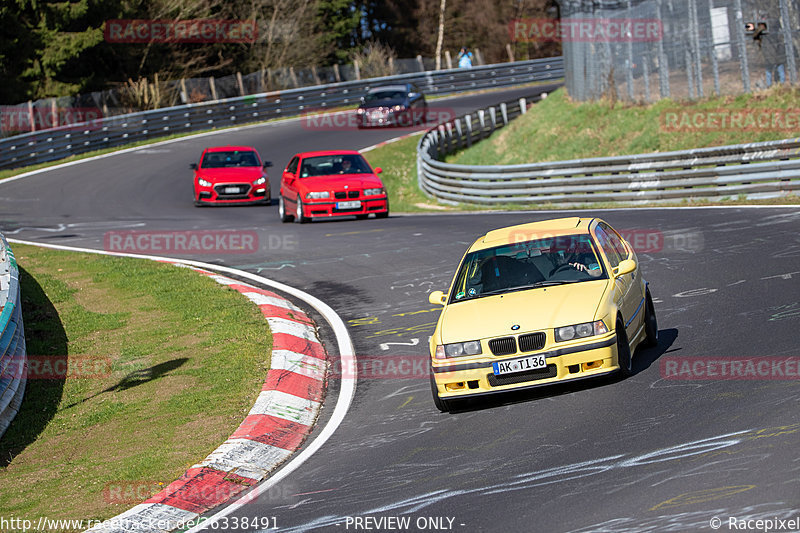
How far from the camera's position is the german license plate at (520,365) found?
794 cm

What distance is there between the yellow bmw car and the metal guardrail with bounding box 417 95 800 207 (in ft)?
37.1

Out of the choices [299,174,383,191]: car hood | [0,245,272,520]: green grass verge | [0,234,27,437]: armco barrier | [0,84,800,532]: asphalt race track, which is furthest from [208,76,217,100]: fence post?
[0,234,27,437]: armco barrier

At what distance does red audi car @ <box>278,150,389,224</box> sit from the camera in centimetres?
2264

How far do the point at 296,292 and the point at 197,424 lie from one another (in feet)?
19.8

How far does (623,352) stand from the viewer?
Answer: 8273mm

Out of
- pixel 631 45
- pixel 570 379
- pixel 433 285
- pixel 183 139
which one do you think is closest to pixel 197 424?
pixel 570 379

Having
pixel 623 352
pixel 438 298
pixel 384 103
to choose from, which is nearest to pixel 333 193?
pixel 438 298

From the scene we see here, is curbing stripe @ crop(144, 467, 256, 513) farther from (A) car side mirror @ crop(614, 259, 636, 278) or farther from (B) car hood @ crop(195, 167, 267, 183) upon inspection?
(B) car hood @ crop(195, 167, 267, 183)

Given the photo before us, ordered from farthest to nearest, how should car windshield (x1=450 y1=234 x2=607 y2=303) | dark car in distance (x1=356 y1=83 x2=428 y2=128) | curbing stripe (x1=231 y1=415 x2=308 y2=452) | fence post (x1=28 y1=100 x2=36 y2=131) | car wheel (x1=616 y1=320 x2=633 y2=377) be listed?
dark car in distance (x1=356 y1=83 x2=428 y2=128)
fence post (x1=28 y1=100 x2=36 y2=131)
car windshield (x1=450 y1=234 x2=607 y2=303)
car wheel (x1=616 y1=320 x2=633 y2=377)
curbing stripe (x1=231 y1=415 x2=308 y2=452)

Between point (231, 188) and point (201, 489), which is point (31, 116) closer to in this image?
point (231, 188)

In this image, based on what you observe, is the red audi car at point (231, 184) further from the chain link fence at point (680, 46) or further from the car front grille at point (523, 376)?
the car front grille at point (523, 376)

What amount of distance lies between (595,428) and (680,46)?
23.5 m

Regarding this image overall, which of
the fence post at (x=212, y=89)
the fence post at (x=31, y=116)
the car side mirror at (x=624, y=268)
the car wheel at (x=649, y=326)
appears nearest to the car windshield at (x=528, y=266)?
the car side mirror at (x=624, y=268)

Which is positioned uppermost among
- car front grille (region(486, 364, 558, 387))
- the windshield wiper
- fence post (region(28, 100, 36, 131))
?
fence post (region(28, 100, 36, 131))
